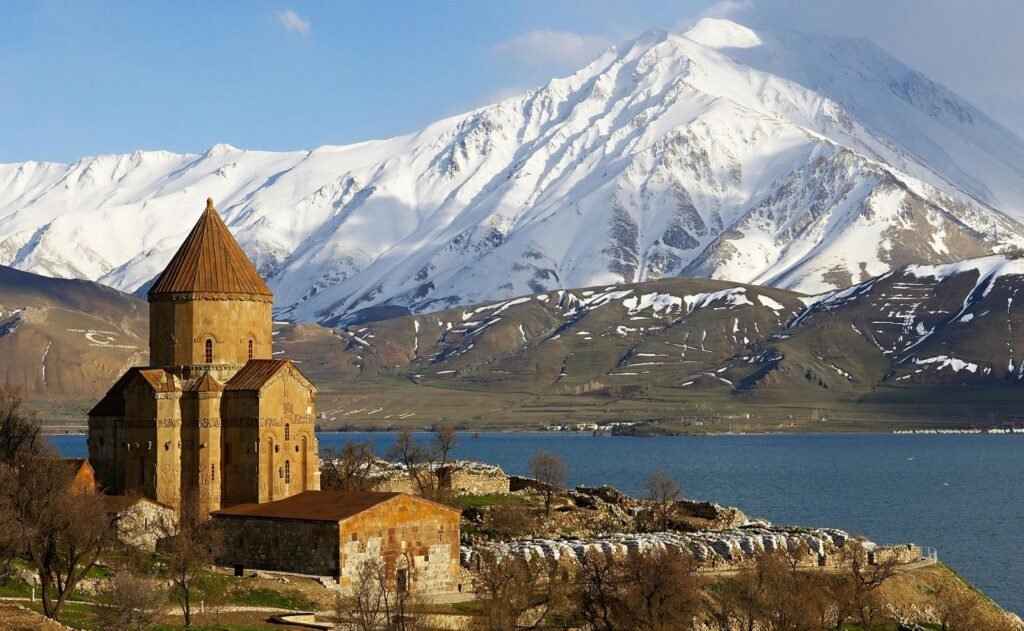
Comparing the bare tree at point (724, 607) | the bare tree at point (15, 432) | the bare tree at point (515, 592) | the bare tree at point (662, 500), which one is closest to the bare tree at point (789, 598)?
the bare tree at point (724, 607)

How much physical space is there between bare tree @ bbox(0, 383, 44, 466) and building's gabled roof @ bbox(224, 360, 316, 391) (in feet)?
31.4

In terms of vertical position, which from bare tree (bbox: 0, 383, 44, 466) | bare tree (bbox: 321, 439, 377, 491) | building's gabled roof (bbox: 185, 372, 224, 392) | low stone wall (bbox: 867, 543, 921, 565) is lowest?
low stone wall (bbox: 867, 543, 921, 565)

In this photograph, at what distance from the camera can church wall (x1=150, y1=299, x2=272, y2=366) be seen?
Result: 75562 mm

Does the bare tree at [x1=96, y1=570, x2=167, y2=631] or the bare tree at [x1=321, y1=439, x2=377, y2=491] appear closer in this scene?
the bare tree at [x1=96, y1=570, x2=167, y2=631]

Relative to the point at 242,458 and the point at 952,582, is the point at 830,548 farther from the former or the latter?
the point at 242,458

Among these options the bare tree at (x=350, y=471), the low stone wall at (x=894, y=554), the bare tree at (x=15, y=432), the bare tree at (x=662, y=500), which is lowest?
the low stone wall at (x=894, y=554)

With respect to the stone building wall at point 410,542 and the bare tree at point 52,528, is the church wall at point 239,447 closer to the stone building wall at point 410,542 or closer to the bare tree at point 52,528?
the stone building wall at point 410,542

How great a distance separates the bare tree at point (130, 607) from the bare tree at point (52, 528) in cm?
227

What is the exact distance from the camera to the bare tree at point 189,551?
58.1 m

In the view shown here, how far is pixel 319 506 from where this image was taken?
227 feet

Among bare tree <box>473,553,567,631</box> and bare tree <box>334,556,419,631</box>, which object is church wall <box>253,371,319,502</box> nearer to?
bare tree <box>334,556,419,631</box>

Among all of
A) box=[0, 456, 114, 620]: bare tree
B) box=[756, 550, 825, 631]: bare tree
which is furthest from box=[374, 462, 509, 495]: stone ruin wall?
box=[0, 456, 114, 620]: bare tree

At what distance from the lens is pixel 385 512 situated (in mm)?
67062

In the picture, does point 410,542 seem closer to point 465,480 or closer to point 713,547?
point 713,547
